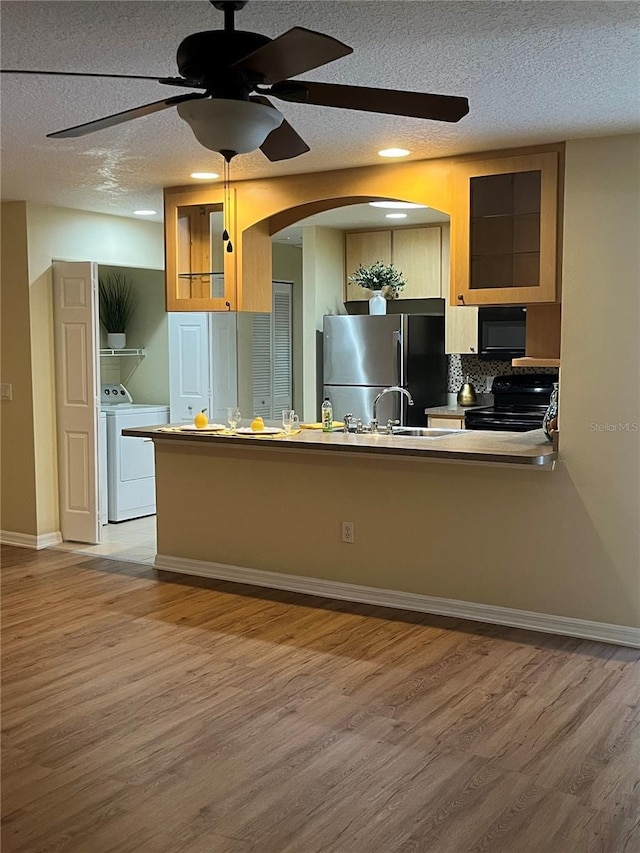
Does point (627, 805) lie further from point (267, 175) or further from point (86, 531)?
point (86, 531)

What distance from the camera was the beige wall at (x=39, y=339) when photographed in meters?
6.23

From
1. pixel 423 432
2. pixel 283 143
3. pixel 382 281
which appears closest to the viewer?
pixel 283 143

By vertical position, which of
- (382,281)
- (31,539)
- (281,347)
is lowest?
(31,539)

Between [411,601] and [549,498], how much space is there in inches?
37.4

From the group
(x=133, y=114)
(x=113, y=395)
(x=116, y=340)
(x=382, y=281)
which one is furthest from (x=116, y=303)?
(x=133, y=114)

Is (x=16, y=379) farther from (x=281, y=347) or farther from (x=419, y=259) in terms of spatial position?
(x=281, y=347)

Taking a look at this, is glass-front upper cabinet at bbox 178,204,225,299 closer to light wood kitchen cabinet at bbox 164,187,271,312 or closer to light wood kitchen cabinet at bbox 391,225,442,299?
light wood kitchen cabinet at bbox 164,187,271,312

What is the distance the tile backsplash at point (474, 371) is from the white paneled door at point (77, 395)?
293cm

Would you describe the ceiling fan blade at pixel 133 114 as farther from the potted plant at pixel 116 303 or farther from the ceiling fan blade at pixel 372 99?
the potted plant at pixel 116 303

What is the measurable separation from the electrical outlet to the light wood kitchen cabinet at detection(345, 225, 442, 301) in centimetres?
293

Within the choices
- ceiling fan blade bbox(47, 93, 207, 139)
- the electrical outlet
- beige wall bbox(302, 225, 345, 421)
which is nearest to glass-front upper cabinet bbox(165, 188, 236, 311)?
the electrical outlet

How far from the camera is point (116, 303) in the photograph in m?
7.65

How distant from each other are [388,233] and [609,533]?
390 centimetres

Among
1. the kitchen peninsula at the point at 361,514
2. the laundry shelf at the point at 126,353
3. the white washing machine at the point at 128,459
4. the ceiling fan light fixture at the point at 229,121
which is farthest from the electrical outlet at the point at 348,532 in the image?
the laundry shelf at the point at 126,353
